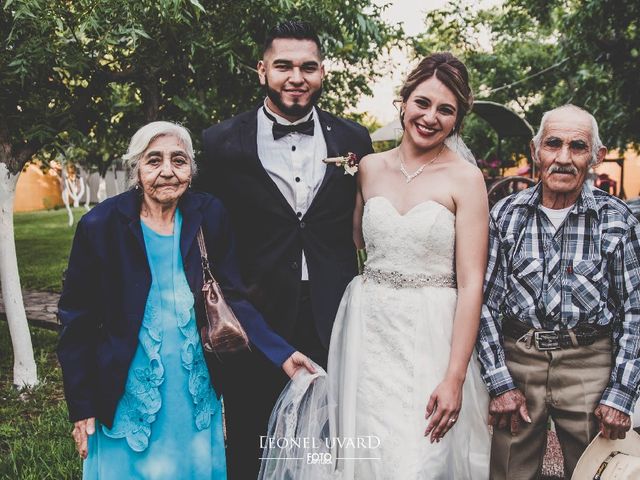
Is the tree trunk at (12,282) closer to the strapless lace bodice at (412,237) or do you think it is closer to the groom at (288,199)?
the groom at (288,199)

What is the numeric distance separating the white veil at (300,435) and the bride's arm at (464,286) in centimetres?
49

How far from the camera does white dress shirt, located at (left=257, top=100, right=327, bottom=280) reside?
3139mm

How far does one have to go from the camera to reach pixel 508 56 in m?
18.4

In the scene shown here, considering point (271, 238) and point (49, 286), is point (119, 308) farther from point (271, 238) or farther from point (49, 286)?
point (49, 286)

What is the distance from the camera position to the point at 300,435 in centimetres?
277

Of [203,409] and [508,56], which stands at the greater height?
[508,56]

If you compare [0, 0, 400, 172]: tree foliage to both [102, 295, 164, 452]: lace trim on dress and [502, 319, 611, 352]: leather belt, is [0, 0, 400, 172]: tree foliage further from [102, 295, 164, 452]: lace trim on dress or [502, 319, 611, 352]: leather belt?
[502, 319, 611, 352]: leather belt

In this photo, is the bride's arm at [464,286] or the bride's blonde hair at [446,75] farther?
the bride's blonde hair at [446,75]

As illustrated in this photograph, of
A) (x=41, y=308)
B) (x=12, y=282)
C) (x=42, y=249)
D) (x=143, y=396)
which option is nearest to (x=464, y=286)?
(x=143, y=396)

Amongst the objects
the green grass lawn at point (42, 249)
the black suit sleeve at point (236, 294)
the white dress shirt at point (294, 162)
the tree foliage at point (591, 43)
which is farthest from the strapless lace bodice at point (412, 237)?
the green grass lawn at point (42, 249)

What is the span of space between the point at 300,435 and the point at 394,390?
46cm

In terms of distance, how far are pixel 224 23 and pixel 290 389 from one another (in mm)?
3185

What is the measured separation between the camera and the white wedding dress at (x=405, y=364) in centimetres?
269

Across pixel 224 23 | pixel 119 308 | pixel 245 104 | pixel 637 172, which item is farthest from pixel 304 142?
pixel 637 172
